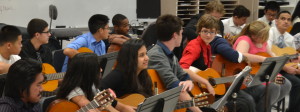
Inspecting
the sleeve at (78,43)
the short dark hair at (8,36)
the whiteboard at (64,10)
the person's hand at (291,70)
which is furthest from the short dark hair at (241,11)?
the short dark hair at (8,36)

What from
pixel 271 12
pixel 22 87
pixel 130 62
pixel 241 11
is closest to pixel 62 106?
pixel 22 87

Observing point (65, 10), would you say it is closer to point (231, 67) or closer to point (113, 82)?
point (231, 67)

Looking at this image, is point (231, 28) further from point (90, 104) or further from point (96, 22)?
point (90, 104)

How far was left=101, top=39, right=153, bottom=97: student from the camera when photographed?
11.3 ft

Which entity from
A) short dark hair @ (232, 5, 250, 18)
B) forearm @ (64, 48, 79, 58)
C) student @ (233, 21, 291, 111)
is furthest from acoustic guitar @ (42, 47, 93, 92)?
short dark hair @ (232, 5, 250, 18)

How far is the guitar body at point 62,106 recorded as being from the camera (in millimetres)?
2908

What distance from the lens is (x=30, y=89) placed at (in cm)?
267

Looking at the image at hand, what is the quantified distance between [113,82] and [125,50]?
0.87ft

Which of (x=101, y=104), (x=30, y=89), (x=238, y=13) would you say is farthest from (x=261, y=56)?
(x=30, y=89)

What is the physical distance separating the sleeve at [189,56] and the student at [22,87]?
1892 millimetres

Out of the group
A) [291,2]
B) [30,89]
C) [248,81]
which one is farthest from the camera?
[291,2]

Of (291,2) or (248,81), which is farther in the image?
(291,2)

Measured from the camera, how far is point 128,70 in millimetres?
3424

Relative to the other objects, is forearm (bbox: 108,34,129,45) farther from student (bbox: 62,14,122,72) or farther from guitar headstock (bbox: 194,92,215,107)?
guitar headstock (bbox: 194,92,215,107)
